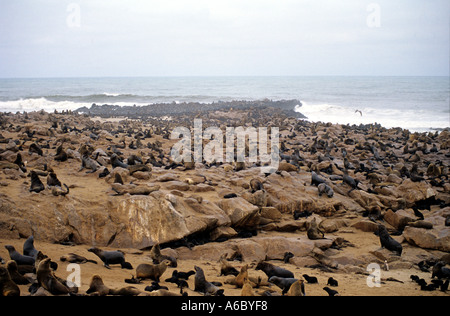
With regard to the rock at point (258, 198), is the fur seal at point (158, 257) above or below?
below

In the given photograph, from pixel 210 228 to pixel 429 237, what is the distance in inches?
213

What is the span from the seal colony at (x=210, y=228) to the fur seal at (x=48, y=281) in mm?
16

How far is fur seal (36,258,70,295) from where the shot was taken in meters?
4.86

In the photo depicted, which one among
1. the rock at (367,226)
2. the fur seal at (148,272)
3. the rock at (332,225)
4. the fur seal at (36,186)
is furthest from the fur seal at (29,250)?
the rock at (367,226)

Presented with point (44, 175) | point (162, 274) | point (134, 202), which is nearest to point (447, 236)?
point (162, 274)

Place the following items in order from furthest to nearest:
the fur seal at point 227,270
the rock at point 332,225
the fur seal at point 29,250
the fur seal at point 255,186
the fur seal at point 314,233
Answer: the fur seal at point 255,186 → the rock at point 332,225 → the fur seal at point 314,233 → the fur seal at point 227,270 → the fur seal at point 29,250

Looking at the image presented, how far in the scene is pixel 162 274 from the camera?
260 inches

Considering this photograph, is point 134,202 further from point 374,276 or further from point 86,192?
point 374,276

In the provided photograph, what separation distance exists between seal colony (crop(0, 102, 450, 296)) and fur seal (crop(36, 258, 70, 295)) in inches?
0.6

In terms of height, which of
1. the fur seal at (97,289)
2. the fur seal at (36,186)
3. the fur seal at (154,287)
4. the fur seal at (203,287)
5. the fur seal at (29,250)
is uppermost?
the fur seal at (36,186)

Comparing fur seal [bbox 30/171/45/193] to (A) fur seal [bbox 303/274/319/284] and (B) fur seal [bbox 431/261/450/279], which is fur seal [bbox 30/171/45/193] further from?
(B) fur seal [bbox 431/261/450/279]

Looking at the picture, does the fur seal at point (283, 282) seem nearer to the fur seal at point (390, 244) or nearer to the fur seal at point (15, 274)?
the fur seal at point (390, 244)

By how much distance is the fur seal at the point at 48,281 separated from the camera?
16.0 ft
